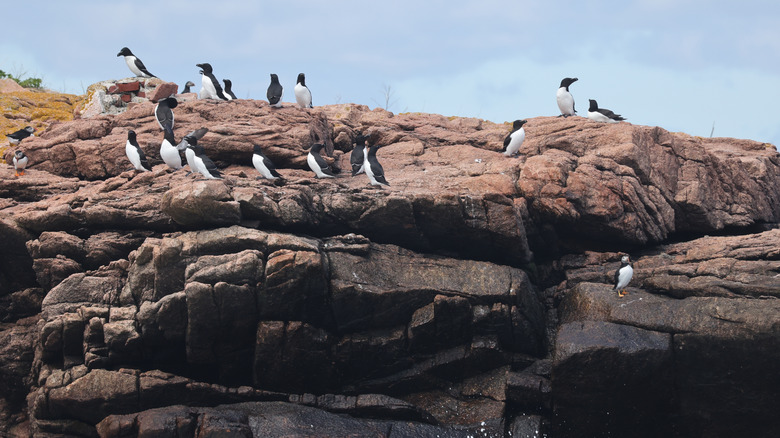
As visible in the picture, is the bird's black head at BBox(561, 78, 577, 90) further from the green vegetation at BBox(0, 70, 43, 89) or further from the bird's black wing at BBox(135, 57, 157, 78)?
the green vegetation at BBox(0, 70, 43, 89)

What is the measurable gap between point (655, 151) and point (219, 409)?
1509cm

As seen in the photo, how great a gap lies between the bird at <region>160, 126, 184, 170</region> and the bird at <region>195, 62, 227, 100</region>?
4.76 meters

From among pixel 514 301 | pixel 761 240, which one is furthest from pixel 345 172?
pixel 761 240

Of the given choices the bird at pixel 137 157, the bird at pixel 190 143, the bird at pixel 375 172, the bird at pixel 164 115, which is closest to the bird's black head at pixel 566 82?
the bird at pixel 375 172

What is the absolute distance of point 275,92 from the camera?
74.8ft

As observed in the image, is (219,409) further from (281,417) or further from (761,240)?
(761,240)

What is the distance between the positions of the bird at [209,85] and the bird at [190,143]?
4125 millimetres

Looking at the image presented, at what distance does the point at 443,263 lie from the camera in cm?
1678

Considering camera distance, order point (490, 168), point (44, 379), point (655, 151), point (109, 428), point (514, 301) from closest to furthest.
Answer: point (109, 428)
point (44, 379)
point (514, 301)
point (490, 168)
point (655, 151)

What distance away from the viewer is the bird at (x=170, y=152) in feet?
61.3

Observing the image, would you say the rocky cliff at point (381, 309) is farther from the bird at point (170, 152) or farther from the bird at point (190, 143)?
the bird at point (190, 143)

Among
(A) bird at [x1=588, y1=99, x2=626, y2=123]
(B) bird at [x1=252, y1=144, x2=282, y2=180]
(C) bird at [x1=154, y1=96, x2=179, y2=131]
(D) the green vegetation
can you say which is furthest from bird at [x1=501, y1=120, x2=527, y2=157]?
(D) the green vegetation

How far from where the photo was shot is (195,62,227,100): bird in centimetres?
2334

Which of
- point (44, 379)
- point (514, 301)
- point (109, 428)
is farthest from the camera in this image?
point (514, 301)
